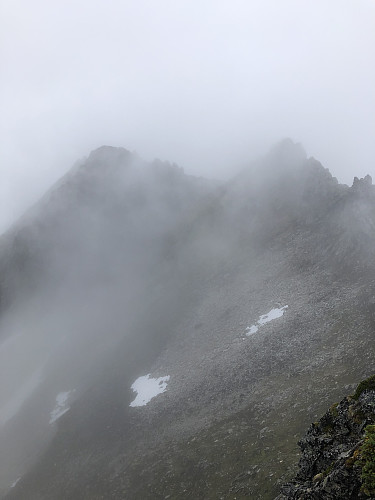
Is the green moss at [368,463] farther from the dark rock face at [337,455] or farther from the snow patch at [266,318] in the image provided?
the snow patch at [266,318]

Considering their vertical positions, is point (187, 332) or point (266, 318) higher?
point (187, 332)

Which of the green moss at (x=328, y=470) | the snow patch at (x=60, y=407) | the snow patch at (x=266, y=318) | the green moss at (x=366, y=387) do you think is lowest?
the snow patch at (x=266, y=318)

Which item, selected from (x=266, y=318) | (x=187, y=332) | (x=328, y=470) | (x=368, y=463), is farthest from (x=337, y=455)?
(x=187, y=332)

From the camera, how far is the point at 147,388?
2726 inches

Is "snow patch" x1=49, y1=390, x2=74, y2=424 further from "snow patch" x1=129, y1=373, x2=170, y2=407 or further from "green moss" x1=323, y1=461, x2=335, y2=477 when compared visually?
"green moss" x1=323, y1=461, x2=335, y2=477

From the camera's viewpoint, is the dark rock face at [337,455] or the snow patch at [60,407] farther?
the snow patch at [60,407]

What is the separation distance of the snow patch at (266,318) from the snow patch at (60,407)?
126 ft

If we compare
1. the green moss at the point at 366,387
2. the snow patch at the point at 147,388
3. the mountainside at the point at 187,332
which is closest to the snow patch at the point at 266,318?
the mountainside at the point at 187,332

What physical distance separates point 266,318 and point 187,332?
18.8m

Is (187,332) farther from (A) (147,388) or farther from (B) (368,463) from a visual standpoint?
(B) (368,463)

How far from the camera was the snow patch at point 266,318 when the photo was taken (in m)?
68.5

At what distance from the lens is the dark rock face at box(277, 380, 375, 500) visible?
14.7 meters

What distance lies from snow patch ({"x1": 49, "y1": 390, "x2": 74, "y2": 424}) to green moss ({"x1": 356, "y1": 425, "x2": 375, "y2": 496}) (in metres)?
72.0

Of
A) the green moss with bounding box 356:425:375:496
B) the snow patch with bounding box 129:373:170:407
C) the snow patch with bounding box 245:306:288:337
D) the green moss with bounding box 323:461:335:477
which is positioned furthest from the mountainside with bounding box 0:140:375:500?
the green moss with bounding box 356:425:375:496
